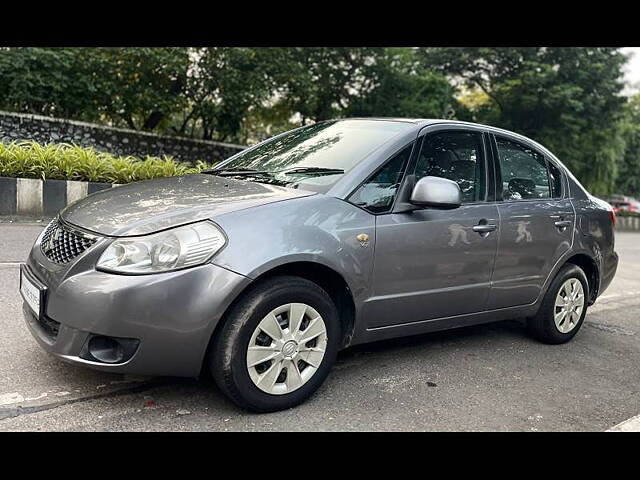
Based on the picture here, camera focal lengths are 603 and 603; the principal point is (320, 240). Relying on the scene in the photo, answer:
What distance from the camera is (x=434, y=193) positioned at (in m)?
3.51

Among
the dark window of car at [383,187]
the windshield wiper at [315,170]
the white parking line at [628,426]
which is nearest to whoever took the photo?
the white parking line at [628,426]

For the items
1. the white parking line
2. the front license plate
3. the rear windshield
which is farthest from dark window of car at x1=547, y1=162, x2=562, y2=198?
the front license plate

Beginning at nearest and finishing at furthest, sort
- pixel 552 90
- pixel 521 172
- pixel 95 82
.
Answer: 1. pixel 521 172
2. pixel 95 82
3. pixel 552 90

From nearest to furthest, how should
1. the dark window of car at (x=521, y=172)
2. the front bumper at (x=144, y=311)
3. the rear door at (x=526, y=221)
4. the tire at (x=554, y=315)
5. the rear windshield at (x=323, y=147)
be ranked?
the front bumper at (x=144, y=311) < the rear windshield at (x=323, y=147) < the rear door at (x=526, y=221) < the dark window of car at (x=521, y=172) < the tire at (x=554, y=315)

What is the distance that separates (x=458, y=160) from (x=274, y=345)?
190 centimetres

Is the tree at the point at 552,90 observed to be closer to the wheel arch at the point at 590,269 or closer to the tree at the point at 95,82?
the tree at the point at 95,82

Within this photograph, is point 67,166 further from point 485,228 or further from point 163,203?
point 485,228

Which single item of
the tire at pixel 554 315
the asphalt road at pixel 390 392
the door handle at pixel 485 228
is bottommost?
the asphalt road at pixel 390 392

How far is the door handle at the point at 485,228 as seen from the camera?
12.9 feet

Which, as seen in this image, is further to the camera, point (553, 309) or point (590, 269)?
point (590, 269)

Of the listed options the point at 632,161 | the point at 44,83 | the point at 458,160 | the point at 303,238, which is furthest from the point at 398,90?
the point at 632,161

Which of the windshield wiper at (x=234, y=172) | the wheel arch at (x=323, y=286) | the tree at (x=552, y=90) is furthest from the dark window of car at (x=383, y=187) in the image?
the tree at (x=552, y=90)

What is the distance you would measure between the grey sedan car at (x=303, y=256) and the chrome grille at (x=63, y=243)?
0.01 m

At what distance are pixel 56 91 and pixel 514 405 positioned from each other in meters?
12.8
